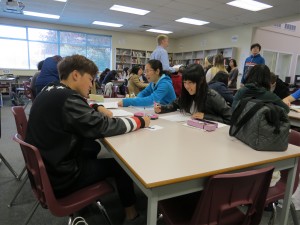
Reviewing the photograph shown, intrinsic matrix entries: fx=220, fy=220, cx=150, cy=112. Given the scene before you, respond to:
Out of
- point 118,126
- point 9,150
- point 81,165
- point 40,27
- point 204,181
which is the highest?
point 40,27

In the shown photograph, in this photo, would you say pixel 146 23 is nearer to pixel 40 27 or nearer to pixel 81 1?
pixel 81 1

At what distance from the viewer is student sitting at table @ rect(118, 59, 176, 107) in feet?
7.86

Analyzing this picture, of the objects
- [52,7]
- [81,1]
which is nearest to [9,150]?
[81,1]

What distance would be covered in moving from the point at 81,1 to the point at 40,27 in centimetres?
378

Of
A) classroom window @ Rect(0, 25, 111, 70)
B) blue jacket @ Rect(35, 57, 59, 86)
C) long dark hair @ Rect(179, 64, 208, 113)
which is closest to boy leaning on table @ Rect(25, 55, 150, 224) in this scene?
long dark hair @ Rect(179, 64, 208, 113)

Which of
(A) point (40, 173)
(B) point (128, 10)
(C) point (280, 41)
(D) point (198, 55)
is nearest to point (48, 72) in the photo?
(A) point (40, 173)

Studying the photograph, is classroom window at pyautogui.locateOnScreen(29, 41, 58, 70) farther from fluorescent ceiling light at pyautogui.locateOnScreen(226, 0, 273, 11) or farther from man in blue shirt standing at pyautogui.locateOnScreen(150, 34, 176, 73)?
fluorescent ceiling light at pyautogui.locateOnScreen(226, 0, 273, 11)

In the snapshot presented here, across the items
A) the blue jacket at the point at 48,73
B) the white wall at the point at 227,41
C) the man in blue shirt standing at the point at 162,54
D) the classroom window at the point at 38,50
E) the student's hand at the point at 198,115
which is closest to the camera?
the student's hand at the point at 198,115

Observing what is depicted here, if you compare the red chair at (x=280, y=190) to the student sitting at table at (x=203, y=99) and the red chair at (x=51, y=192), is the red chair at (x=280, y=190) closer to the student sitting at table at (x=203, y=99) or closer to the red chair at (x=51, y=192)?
the student sitting at table at (x=203, y=99)

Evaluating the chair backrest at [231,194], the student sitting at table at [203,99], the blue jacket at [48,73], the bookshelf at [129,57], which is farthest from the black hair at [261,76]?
the bookshelf at [129,57]

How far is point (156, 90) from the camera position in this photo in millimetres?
2412

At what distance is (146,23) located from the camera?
776 centimetres

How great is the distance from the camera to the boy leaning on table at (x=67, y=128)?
112 cm

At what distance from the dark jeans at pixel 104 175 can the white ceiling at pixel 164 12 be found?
4.94 meters
